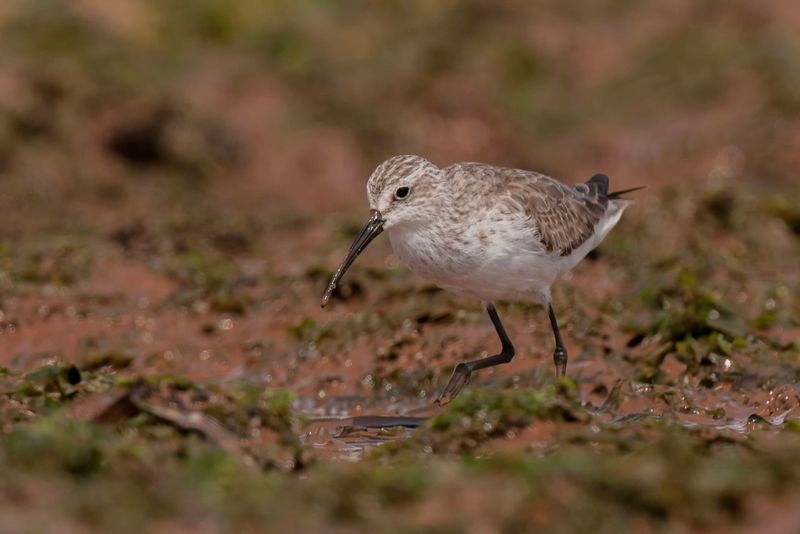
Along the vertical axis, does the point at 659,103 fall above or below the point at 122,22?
below

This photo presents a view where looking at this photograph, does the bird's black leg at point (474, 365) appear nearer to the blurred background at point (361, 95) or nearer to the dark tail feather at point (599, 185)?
the dark tail feather at point (599, 185)

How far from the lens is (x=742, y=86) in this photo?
16016 millimetres

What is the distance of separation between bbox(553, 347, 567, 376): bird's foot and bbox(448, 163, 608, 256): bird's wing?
0.59 meters

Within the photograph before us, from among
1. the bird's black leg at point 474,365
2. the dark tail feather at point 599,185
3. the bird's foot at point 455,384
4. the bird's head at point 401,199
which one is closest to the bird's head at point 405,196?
the bird's head at point 401,199

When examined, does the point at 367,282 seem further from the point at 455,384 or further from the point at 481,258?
the point at 481,258

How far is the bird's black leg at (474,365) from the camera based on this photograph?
8.12m

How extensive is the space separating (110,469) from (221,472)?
0.42 metres

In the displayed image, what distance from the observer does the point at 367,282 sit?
10.0 m

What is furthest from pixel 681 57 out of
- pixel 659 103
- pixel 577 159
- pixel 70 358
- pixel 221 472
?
pixel 221 472

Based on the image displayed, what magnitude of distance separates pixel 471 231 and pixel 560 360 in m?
1.21

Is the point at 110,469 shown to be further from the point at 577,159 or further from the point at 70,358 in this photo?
the point at 577,159

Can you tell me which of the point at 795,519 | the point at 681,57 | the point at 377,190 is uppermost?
the point at 681,57

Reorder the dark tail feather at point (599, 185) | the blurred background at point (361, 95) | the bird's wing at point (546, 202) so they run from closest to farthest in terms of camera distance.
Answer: the bird's wing at point (546, 202), the dark tail feather at point (599, 185), the blurred background at point (361, 95)

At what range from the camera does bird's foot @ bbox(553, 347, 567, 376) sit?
8102 mm
